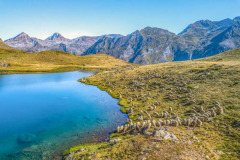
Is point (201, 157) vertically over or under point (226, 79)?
under

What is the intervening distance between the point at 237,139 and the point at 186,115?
1134cm

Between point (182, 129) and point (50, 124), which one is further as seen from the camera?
point (50, 124)

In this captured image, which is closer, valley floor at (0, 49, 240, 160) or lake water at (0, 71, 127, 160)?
valley floor at (0, 49, 240, 160)

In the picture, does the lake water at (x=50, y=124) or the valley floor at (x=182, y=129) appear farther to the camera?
the lake water at (x=50, y=124)

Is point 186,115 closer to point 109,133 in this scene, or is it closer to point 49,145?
point 109,133

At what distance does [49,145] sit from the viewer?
26078mm

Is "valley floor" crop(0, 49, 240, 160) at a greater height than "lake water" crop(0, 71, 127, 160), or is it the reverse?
"valley floor" crop(0, 49, 240, 160)

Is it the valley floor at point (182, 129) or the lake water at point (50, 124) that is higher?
the valley floor at point (182, 129)

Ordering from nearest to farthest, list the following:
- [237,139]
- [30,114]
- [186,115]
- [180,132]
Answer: [237,139]
[180,132]
[186,115]
[30,114]

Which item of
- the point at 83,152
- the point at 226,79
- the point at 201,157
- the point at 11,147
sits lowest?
the point at 11,147

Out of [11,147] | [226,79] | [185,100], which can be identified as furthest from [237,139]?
[11,147]

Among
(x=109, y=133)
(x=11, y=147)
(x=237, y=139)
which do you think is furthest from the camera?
(x=109, y=133)

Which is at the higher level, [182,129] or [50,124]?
[182,129]

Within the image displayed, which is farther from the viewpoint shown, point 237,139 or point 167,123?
point 167,123
